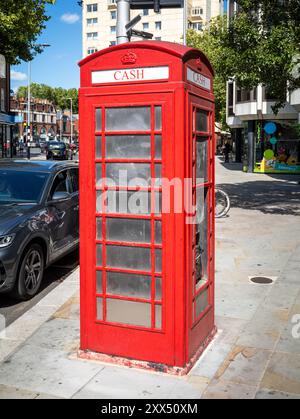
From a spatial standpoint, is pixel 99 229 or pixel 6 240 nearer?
pixel 99 229

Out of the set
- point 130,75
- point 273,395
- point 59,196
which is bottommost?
point 273,395

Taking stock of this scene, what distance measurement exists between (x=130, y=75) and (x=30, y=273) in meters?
3.36

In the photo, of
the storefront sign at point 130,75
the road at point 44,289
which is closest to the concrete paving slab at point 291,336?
the storefront sign at point 130,75

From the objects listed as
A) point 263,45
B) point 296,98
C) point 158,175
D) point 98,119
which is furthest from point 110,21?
point 158,175

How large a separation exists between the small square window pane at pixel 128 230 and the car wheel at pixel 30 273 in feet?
7.63

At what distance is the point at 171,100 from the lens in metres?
3.72

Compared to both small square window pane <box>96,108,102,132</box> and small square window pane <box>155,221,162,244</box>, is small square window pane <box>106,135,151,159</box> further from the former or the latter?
small square window pane <box>155,221,162,244</box>

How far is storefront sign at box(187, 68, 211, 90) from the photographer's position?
390cm

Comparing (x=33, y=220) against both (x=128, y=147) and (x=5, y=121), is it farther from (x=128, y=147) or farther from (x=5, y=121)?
(x=5, y=121)

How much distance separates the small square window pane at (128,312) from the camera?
159 inches

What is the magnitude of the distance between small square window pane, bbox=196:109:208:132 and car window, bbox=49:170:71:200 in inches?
133

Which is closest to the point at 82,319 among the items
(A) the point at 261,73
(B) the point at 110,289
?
(B) the point at 110,289

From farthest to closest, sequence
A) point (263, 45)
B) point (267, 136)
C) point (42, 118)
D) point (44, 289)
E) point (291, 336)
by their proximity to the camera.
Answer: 1. point (42, 118)
2. point (267, 136)
3. point (263, 45)
4. point (44, 289)
5. point (291, 336)

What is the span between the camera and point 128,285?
4090mm
